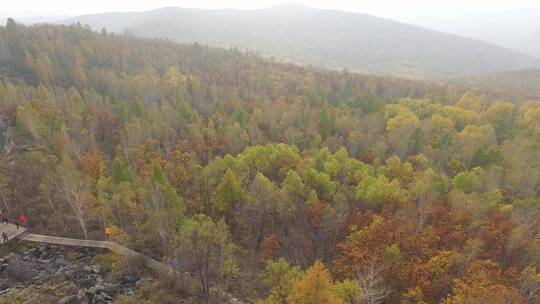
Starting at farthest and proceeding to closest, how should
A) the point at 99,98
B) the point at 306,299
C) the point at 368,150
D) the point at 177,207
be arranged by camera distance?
1. the point at 99,98
2. the point at 368,150
3. the point at 177,207
4. the point at 306,299

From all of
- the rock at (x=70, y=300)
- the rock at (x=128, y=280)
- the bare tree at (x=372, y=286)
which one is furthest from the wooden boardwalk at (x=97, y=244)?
the bare tree at (x=372, y=286)

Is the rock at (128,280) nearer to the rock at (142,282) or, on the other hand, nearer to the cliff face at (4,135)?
the rock at (142,282)

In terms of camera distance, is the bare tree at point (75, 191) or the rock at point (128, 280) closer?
the rock at point (128, 280)

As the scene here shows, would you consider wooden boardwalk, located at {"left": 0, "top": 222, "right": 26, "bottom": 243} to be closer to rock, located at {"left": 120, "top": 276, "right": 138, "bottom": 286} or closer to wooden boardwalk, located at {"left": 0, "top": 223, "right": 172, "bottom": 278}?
wooden boardwalk, located at {"left": 0, "top": 223, "right": 172, "bottom": 278}

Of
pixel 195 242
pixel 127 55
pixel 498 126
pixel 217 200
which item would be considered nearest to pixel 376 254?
pixel 195 242

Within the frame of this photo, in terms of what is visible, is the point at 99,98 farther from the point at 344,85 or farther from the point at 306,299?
the point at 344,85

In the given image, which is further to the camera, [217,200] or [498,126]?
[498,126]
